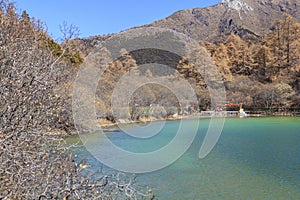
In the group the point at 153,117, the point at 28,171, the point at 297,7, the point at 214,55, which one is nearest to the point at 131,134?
the point at 153,117

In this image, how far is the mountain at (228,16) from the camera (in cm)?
9550

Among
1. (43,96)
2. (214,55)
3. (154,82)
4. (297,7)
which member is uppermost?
(297,7)

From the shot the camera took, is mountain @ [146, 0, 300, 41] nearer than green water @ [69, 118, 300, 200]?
No

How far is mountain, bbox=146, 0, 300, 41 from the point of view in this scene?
9550 centimetres

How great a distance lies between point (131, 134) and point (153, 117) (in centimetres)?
948

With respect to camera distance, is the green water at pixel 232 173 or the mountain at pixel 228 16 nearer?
the green water at pixel 232 173

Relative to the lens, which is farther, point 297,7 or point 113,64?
point 297,7

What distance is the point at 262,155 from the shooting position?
10.8m

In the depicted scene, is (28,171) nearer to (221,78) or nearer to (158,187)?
(158,187)

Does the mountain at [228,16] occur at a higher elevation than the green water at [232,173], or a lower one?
higher

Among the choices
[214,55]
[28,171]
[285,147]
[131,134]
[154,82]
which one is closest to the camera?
[28,171]

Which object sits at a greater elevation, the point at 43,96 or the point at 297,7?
the point at 297,7

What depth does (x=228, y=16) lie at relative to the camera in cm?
10412

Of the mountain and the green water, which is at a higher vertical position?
the mountain
